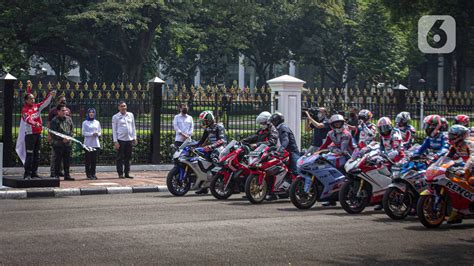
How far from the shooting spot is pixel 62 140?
20031 millimetres

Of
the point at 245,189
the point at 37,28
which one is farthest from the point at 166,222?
the point at 37,28

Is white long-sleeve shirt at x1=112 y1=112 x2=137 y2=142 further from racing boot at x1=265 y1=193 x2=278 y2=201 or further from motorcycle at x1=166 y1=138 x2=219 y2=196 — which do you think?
racing boot at x1=265 y1=193 x2=278 y2=201

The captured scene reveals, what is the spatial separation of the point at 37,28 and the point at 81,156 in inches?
891

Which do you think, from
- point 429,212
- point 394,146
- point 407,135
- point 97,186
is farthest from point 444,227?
point 97,186

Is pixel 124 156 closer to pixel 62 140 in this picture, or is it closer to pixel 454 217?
pixel 62 140

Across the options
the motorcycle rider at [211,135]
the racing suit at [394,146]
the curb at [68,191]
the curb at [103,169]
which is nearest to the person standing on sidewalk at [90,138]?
the curb at [103,169]

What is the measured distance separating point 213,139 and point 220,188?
136 cm

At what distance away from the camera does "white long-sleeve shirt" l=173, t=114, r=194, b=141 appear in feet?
69.0

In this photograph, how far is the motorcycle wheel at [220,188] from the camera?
1664cm

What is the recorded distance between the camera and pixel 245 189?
16016 mm

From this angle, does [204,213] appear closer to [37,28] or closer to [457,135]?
[457,135]

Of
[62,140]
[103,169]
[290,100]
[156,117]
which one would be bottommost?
[103,169]

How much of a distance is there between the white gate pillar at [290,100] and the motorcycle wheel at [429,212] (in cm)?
1117

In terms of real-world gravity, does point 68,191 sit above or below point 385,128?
below
